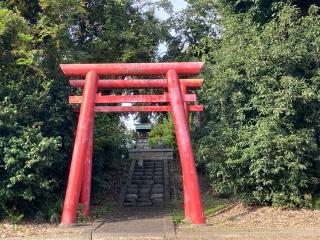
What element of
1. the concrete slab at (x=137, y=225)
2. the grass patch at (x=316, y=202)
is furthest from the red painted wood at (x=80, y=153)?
the grass patch at (x=316, y=202)

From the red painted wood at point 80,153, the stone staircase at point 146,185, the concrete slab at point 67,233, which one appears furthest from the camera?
the stone staircase at point 146,185

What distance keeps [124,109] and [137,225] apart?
3.15 meters

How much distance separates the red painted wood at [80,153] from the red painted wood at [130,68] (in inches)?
7.8

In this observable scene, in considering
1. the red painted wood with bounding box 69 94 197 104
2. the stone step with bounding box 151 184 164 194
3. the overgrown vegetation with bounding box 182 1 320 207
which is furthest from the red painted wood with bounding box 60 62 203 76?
the stone step with bounding box 151 184 164 194

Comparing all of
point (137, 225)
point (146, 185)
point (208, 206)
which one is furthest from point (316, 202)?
point (146, 185)

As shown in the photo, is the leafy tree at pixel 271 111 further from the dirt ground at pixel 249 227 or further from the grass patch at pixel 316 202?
the dirt ground at pixel 249 227

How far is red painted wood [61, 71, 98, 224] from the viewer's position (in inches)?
440

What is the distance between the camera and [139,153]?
22625 mm

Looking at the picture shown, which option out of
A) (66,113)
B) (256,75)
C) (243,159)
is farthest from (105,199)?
(256,75)

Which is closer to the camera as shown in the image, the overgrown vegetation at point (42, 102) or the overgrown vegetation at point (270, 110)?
the overgrown vegetation at point (42, 102)

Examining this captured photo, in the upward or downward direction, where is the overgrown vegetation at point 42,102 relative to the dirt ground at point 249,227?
upward

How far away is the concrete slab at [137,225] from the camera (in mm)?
10031

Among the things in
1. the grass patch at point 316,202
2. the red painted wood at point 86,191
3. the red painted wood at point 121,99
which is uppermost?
the red painted wood at point 121,99

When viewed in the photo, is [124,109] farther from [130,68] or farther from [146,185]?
[146,185]
